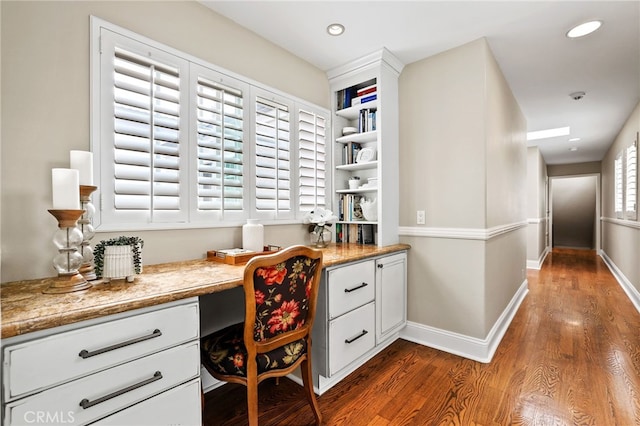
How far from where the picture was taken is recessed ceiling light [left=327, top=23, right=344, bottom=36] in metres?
2.18

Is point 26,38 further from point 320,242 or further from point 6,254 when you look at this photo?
point 320,242

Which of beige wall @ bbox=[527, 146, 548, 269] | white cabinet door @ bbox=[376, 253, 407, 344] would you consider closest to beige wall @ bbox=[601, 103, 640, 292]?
beige wall @ bbox=[527, 146, 548, 269]

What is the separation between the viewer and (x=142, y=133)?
1.64 metres

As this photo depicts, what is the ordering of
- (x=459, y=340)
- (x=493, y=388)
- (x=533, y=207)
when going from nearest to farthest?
(x=493, y=388), (x=459, y=340), (x=533, y=207)

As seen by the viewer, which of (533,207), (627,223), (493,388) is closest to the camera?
(493,388)

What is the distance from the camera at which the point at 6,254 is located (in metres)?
1.28

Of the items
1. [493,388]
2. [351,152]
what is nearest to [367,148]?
[351,152]

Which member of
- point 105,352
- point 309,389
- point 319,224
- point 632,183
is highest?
point 632,183

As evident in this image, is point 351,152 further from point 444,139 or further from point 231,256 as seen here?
point 231,256

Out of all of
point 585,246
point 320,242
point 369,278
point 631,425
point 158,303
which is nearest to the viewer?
point 158,303

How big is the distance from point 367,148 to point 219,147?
1387mm

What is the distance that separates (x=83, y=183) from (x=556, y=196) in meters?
11.4

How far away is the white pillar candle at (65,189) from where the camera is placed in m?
1.12

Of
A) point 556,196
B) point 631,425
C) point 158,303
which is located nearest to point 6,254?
point 158,303
